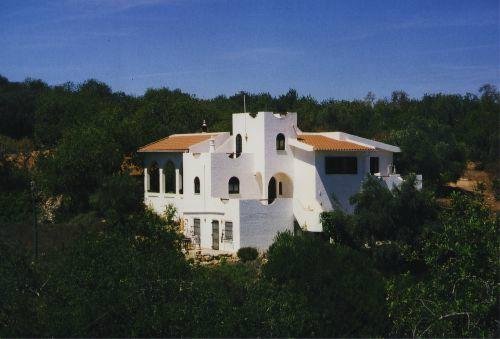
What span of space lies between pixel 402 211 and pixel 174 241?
1014 centimetres

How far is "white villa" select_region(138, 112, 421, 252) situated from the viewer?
3681cm

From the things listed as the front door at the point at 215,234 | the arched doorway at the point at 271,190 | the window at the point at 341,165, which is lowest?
the front door at the point at 215,234

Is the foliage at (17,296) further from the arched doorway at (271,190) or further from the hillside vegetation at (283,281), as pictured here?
the arched doorway at (271,190)

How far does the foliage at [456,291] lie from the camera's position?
19625mm

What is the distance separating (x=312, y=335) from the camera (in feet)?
66.0

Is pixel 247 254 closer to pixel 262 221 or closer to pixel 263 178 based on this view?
pixel 262 221

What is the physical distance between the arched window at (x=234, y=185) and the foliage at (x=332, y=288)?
13731mm

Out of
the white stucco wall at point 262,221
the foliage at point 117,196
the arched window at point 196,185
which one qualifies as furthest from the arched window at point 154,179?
the white stucco wall at point 262,221

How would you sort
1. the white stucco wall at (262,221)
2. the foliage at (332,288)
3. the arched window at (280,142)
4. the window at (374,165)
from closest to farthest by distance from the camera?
the foliage at (332,288), the white stucco wall at (262,221), the arched window at (280,142), the window at (374,165)

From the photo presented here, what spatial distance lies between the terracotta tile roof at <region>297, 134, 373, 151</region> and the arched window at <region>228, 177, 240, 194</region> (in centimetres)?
350

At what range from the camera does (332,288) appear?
22266 millimetres

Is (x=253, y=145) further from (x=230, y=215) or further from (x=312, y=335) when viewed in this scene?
(x=312, y=335)

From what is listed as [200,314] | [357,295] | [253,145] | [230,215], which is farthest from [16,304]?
[253,145]

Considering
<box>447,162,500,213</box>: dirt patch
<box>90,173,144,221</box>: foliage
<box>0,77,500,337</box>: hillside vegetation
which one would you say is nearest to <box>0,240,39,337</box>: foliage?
<box>0,77,500,337</box>: hillside vegetation
